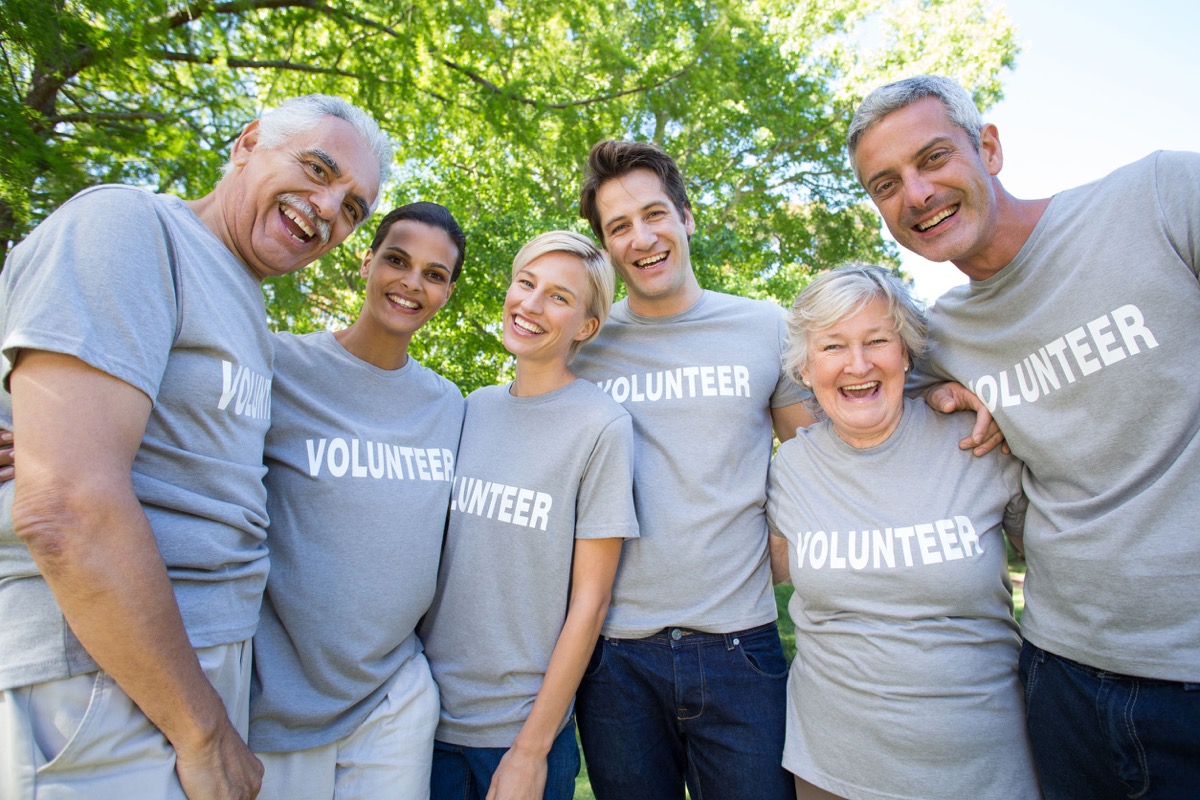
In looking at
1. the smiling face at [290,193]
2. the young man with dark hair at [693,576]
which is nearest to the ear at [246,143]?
the smiling face at [290,193]

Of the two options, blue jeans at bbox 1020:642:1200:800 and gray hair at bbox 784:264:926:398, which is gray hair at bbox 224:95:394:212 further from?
blue jeans at bbox 1020:642:1200:800

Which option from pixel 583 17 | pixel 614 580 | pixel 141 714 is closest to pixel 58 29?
pixel 141 714

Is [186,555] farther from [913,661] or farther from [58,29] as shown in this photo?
[58,29]

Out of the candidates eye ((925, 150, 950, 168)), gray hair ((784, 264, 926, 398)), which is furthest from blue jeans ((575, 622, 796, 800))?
eye ((925, 150, 950, 168))

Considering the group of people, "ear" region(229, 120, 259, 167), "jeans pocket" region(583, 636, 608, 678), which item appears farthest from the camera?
"jeans pocket" region(583, 636, 608, 678)

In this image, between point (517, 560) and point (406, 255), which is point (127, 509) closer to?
point (517, 560)

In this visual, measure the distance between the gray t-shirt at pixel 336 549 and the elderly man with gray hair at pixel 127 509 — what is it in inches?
8.0

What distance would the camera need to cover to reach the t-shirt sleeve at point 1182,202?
1638 millimetres

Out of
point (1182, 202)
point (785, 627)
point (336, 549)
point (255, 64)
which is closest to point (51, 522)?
point (336, 549)

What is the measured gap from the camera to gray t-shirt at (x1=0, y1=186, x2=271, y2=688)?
129cm

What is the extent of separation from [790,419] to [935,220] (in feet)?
2.58

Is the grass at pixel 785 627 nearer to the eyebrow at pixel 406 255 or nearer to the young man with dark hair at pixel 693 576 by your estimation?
the young man with dark hair at pixel 693 576

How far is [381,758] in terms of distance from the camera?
2014 mm

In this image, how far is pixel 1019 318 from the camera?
1.92 metres
